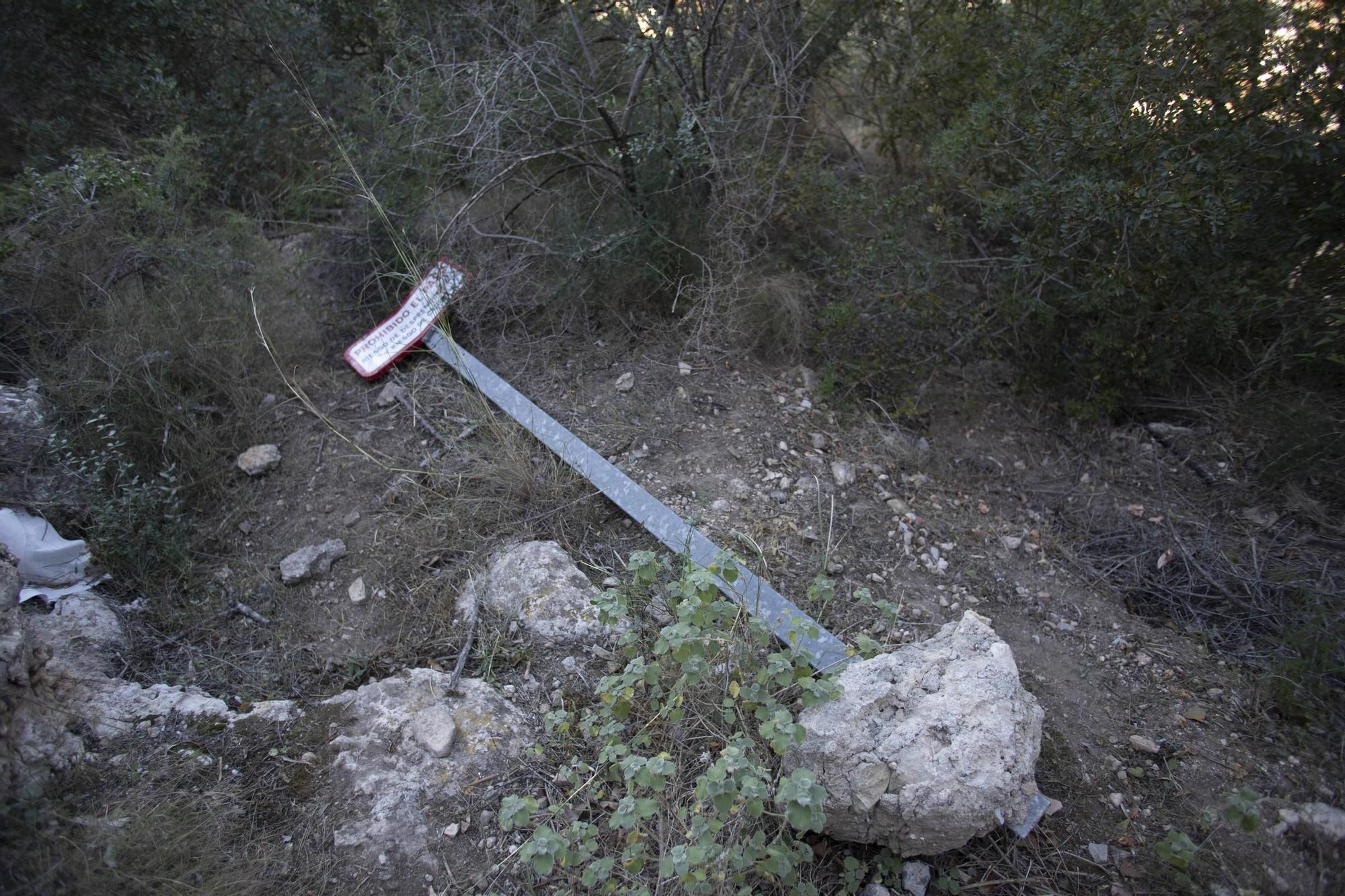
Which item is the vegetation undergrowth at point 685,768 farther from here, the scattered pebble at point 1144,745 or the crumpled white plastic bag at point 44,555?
the crumpled white plastic bag at point 44,555

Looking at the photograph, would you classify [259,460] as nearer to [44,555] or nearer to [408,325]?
[44,555]

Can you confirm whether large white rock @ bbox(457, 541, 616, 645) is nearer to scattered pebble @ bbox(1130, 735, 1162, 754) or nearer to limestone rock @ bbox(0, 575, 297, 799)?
limestone rock @ bbox(0, 575, 297, 799)

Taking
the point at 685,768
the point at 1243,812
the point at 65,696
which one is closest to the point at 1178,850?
the point at 1243,812

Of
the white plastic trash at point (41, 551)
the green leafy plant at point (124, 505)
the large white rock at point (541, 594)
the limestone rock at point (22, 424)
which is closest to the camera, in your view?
the large white rock at point (541, 594)

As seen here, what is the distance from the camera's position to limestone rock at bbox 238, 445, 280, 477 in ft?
10.3

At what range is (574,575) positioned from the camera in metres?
2.58

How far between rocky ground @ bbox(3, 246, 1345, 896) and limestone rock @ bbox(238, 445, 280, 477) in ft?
0.04

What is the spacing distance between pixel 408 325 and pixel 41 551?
161 centimetres

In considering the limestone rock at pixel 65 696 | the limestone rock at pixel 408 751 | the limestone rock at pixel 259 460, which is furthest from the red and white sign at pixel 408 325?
the limestone rock at pixel 408 751

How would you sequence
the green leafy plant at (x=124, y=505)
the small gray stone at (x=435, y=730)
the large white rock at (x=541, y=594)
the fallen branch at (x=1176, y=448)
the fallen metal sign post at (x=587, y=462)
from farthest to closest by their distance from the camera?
the fallen branch at (x=1176, y=448) → the green leafy plant at (x=124, y=505) → the large white rock at (x=541, y=594) → the fallen metal sign post at (x=587, y=462) → the small gray stone at (x=435, y=730)

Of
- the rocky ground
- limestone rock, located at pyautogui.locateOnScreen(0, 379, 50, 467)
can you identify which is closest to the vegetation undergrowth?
the rocky ground

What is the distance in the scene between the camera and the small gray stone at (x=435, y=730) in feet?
6.96

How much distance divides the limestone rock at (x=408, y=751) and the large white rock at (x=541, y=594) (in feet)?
0.82

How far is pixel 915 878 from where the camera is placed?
1916 millimetres
